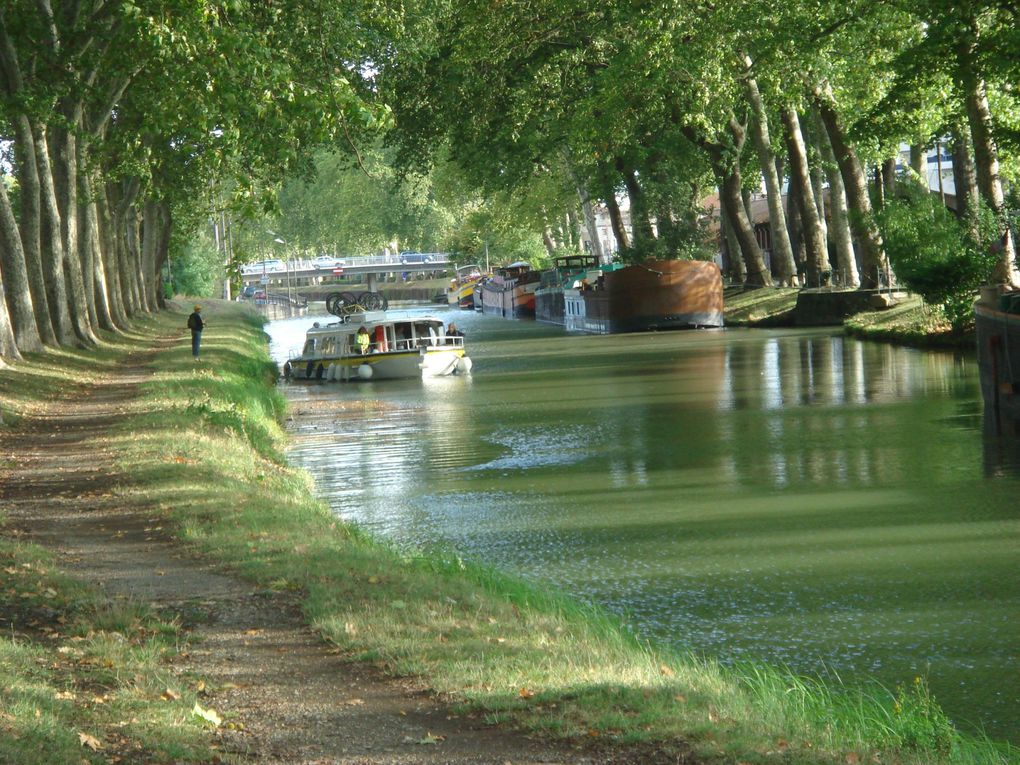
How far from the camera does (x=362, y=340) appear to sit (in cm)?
4503

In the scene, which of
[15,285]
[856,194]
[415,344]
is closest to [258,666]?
[15,285]

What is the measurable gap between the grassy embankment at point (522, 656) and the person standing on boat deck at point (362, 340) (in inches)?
1123

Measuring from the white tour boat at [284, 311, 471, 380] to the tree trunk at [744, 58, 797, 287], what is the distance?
1278 cm

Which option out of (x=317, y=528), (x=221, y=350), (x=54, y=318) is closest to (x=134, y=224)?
(x=221, y=350)

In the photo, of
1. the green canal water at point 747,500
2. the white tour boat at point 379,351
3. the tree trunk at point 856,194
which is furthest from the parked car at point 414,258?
the green canal water at point 747,500

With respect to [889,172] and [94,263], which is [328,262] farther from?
[94,263]

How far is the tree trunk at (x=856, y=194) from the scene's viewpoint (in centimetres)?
4169

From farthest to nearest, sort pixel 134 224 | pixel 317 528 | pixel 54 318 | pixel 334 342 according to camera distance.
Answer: pixel 134 224, pixel 334 342, pixel 54 318, pixel 317 528

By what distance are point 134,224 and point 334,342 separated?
18.8m

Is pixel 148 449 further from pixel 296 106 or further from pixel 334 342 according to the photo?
pixel 334 342

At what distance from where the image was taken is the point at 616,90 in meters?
40.1

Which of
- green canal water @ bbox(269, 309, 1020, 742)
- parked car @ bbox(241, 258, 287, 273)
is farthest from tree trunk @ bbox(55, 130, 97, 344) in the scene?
parked car @ bbox(241, 258, 287, 273)

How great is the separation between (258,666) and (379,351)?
37.4 metres

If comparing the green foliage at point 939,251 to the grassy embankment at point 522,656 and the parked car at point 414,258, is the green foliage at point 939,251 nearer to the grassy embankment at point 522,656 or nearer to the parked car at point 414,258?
the grassy embankment at point 522,656
